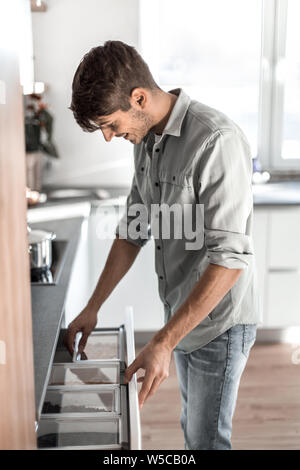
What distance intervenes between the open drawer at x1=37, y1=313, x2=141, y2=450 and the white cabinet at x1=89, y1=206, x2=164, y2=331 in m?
1.21

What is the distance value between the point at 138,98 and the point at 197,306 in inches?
17.3

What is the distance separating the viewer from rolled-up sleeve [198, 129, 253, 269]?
46.2 inches

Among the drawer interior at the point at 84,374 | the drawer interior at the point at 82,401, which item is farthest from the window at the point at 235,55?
the drawer interior at the point at 82,401

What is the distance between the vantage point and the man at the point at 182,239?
115 cm

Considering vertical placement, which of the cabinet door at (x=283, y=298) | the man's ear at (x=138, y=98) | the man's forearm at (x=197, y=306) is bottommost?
the cabinet door at (x=283, y=298)

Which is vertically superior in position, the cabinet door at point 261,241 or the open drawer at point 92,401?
the open drawer at point 92,401

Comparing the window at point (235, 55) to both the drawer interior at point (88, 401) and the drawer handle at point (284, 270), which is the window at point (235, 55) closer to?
the drawer handle at point (284, 270)

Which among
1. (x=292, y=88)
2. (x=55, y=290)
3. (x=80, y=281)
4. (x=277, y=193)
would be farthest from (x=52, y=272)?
(x=292, y=88)

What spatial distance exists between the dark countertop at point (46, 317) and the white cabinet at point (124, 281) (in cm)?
43

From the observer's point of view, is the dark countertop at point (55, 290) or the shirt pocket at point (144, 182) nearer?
the dark countertop at point (55, 290)

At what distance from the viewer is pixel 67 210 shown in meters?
2.70

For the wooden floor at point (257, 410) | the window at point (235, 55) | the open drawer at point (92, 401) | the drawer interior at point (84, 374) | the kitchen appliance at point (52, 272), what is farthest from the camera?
the window at point (235, 55)

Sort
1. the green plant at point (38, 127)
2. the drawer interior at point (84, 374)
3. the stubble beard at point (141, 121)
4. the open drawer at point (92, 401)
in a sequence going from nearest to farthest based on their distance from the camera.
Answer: the open drawer at point (92, 401) → the stubble beard at point (141, 121) → the drawer interior at point (84, 374) → the green plant at point (38, 127)
